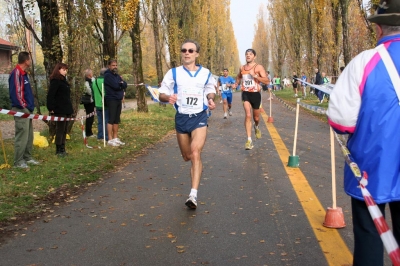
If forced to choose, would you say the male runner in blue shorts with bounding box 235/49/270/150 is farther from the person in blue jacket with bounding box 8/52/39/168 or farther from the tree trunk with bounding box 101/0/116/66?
the tree trunk with bounding box 101/0/116/66

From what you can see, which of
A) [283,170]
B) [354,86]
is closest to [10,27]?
[283,170]

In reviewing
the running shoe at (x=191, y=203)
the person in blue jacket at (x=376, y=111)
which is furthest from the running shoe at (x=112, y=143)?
the person in blue jacket at (x=376, y=111)

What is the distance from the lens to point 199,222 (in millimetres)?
5426

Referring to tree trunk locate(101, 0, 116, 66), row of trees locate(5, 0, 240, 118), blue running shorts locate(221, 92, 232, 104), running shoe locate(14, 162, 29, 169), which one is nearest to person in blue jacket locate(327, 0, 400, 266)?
running shoe locate(14, 162, 29, 169)

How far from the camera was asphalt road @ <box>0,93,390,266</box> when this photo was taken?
4355 millimetres

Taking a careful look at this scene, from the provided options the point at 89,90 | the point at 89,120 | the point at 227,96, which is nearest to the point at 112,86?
the point at 89,90

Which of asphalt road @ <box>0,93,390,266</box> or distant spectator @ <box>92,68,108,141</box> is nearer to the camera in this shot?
asphalt road @ <box>0,93,390,266</box>

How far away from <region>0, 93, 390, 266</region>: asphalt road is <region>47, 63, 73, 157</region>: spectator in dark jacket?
5.97 ft

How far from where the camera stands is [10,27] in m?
13.0

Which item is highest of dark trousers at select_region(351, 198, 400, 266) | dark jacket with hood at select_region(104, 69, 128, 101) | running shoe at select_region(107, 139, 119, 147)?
A: dark jacket with hood at select_region(104, 69, 128, 101)

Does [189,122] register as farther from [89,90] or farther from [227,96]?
[227,96]

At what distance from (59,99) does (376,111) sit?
8.51 meters

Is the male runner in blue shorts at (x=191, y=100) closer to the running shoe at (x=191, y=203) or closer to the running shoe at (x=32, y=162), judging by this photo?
the running shoe at (x=191, y=203)

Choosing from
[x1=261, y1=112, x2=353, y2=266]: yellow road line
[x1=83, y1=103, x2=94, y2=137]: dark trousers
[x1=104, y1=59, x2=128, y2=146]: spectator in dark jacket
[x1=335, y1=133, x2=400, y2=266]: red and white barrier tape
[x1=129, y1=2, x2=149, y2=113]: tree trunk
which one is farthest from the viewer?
[x1=129, y1=2, x2=149, y2=113]: tree trunk
